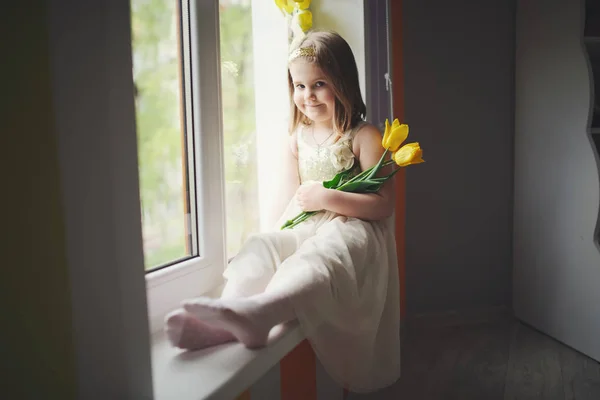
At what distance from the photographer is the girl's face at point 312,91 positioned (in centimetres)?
120

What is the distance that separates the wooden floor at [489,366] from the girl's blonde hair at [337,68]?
85 centimetres

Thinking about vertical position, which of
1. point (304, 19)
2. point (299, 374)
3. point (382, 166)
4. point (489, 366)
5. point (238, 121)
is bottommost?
point (489, 366)

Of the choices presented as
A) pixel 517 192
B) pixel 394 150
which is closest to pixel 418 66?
pixel 517 192

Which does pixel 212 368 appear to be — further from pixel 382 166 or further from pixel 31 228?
pixel 382 166

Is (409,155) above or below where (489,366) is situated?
above

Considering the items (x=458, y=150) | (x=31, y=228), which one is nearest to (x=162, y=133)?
(x=31, y=228)

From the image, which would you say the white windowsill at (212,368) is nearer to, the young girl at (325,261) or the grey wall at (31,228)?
the young girl at (325,261)

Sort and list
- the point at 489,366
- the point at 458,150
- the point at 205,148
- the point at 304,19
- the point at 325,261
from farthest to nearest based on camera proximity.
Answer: the point at 458,150 → the point at 489,366 → the point at 304,19 → the point at 205,148 → the point at 325,261

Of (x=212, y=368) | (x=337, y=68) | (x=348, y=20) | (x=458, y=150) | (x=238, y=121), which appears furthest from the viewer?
(x=458, y=150)

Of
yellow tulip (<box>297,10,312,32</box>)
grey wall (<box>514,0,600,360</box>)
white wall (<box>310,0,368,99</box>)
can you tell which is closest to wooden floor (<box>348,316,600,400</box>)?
grey wall (<box>514,0,600,360</box>)

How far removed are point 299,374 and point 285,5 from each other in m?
1.04

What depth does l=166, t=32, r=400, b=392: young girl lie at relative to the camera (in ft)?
2.41

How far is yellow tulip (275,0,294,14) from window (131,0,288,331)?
36mm

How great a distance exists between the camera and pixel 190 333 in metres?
0.71
